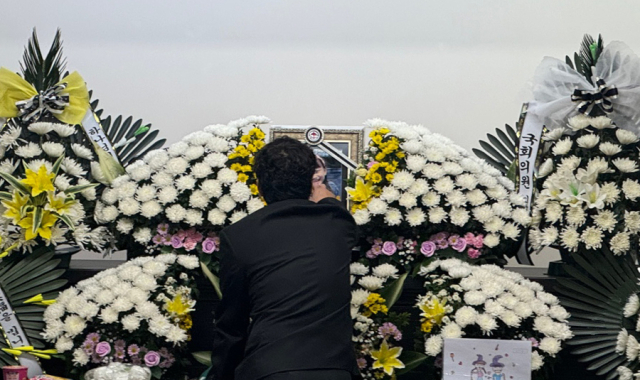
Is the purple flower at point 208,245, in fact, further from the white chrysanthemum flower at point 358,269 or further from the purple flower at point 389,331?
the purple flower at point 389,331

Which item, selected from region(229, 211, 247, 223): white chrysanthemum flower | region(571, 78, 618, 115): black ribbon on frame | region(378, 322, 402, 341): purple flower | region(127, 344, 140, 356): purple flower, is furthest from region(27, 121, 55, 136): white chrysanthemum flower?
region(571, 78, 618, 115): black ribbon on frame

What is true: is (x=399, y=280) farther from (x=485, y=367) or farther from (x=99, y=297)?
(x=99, y=297)

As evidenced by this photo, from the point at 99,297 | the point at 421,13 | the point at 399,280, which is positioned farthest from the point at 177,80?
the point at 399,280

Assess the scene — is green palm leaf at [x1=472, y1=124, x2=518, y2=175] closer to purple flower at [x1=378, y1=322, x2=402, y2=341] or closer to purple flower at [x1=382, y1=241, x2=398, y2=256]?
purple flower at [x1=382, y1=241, x2=398, y2=256]

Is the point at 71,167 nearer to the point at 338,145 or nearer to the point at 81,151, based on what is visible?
the point at 81,151

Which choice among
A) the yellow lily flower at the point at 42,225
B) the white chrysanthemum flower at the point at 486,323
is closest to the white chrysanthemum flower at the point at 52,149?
the yellow lily flower at the point at 42,225

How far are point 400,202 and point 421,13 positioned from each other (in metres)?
1.69

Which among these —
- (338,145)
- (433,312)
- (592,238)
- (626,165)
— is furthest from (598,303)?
(338,145)

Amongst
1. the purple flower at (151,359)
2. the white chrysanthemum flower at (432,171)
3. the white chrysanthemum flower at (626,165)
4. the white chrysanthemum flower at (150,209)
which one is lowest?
the purple flower at (151,359)

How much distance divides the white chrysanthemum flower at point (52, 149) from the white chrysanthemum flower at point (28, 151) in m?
0.03

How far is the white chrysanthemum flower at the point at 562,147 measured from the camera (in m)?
3.05

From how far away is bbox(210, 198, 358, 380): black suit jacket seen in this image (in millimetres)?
2150

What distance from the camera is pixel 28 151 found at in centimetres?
310

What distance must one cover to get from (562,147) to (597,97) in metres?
0.25
